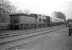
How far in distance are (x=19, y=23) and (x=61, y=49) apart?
17598 mm

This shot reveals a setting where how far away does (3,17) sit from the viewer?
838 inches

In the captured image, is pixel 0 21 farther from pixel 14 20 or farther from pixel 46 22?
pixel 46 22

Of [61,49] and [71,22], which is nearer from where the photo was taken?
[61,49]

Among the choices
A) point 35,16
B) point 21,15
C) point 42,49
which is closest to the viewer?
point 42,49

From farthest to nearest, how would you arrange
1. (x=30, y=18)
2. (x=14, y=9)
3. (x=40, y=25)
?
(x=14, y=9), (x=40, y=25), (x=30, y=18)

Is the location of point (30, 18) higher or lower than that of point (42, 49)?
higher

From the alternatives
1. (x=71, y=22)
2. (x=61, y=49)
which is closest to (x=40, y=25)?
(x=71, y=22)

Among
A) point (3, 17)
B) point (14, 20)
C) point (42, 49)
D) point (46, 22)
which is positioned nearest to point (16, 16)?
point (14, 20)

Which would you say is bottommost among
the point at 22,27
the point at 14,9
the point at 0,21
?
the point at 22,27

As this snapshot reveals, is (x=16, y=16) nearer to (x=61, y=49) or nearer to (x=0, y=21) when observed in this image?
(x=0, y=21)

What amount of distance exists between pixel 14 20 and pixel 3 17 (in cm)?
270

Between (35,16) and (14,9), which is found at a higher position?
(14,9)

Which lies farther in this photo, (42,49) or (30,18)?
(30,18)

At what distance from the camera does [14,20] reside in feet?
74.7
